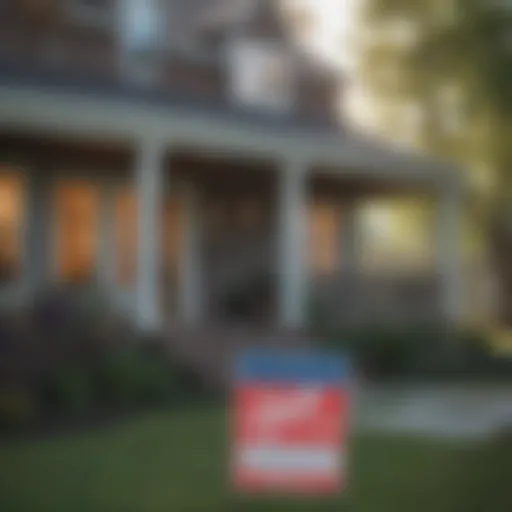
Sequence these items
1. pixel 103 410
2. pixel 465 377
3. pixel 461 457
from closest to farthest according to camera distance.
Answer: pixel 461 457 < pixel 465 377 < pixel 103 410

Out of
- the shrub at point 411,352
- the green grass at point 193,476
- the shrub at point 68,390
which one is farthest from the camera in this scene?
the shrub at point 68,390

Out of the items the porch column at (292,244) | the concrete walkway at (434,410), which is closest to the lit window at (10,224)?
the porch column at (292,244)

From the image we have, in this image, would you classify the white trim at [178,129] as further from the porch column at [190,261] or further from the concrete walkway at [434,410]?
the concrete walkway at [434,410]

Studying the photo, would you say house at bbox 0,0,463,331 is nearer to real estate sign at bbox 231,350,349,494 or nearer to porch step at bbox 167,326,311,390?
porch step at bbox 167,326,311,390

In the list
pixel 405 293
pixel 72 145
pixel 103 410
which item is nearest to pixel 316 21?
pixel 405 293

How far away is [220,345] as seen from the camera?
483 centimetres

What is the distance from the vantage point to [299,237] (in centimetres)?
545

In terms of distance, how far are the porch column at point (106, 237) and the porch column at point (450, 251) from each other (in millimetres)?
2107

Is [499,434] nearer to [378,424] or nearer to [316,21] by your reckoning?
[378,424]

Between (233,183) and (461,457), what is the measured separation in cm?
259

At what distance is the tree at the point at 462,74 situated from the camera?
3961 millimetres

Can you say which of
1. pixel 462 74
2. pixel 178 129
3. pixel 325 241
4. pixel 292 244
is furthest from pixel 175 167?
pixel 462 74

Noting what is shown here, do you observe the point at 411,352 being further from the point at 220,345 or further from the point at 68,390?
the point at 68,390

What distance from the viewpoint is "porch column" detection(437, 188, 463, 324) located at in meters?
4.12
